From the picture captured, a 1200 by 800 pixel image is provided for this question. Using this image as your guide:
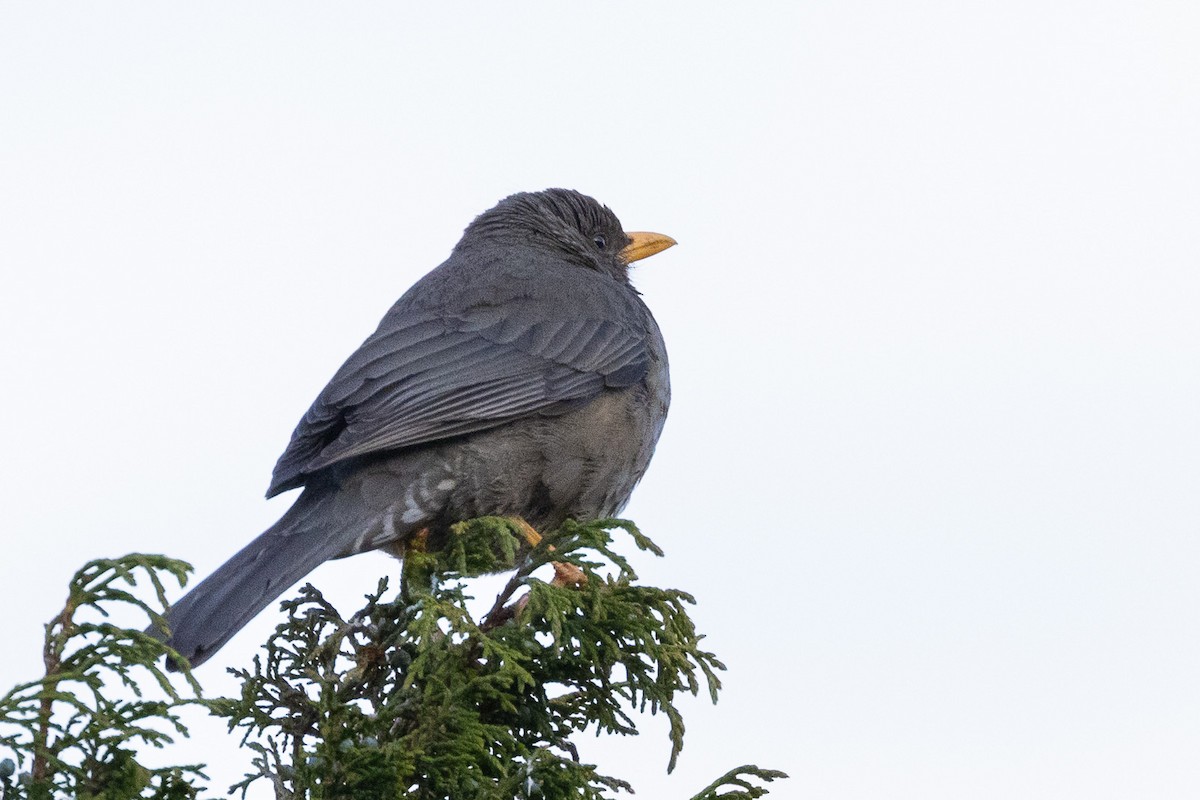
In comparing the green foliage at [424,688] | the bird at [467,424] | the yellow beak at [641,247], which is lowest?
the green foliage at [424,688]

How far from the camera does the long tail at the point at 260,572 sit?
13.9 ft

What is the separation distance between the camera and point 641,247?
800 cm

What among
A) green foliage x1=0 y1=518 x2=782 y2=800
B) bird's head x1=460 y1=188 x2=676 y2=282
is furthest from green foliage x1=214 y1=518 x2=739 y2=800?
bird's head x1=460 y1=188 x2=676 y2=282

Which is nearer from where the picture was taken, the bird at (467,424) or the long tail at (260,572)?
the long tail at (260,572)

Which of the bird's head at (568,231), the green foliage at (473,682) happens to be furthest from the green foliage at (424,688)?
the bird's head at (568,231)

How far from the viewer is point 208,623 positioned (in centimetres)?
428

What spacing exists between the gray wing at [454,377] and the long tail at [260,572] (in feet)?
0.72

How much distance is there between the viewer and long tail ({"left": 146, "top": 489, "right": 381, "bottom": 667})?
13.9 ft

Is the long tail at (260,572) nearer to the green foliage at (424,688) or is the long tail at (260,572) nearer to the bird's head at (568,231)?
the green foliage at (424,688)

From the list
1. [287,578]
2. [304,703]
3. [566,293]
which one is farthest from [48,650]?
[566,293]

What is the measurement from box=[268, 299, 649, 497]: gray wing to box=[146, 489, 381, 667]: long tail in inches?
8.7

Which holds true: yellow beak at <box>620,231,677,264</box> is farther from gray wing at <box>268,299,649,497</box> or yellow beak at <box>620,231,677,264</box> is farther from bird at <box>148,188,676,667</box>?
gray wing at <box>268,299,649,497</box>

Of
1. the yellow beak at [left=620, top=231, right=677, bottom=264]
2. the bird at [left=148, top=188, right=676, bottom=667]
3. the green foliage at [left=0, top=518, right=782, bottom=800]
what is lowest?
the green foliage at [left=0, top=518, right=782, bottom=800]

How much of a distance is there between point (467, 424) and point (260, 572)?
43.8 inches
